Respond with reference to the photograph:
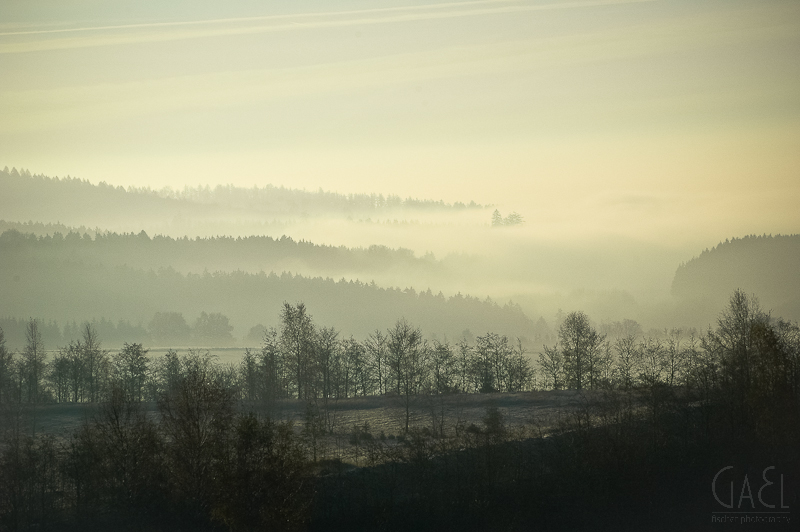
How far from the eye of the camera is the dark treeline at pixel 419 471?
42219 mm

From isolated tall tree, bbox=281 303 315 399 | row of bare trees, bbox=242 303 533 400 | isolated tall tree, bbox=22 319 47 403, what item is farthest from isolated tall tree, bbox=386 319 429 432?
isolated tall tree, bbox=22 319 47 403

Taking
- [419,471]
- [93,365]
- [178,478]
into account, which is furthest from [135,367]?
[419,471]

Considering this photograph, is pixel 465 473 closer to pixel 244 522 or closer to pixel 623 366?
pixel 244 522

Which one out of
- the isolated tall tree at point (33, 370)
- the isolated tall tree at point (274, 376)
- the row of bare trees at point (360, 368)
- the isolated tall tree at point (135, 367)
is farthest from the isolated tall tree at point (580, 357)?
the isolated tall tree at point (33, 370)

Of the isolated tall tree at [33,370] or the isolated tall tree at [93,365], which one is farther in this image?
the isolated tall tree at [93,365]

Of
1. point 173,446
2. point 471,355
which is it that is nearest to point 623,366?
point 471,355

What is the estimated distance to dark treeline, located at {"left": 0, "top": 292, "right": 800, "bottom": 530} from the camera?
42.2 meters

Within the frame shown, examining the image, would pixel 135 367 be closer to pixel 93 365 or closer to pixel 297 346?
pixel 93 365

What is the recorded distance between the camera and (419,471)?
5116cm

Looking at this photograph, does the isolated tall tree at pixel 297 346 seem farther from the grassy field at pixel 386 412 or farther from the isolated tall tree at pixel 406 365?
the isolated tall tree at pixel 406 365

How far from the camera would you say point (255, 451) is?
4028 centimetres

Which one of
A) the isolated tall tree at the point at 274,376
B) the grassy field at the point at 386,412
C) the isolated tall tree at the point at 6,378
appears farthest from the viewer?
the isolated tall tree at the point at 6,378

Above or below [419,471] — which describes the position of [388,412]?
below

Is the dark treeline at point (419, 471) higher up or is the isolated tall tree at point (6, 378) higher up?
the isolated tall tree at point (6, 378)
